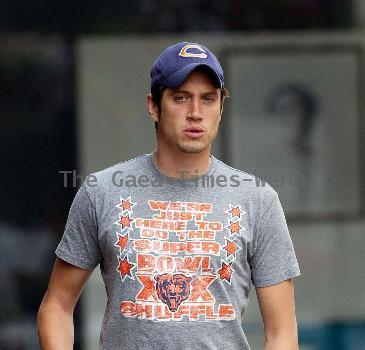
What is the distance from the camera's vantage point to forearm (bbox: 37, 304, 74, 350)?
3510 mm

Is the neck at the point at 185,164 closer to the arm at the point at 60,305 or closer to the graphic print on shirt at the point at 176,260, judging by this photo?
the graphic print on shirt at the point at 176,260

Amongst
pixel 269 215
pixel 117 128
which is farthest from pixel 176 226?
pixel 117 128

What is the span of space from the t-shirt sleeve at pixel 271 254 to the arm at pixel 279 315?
0.03 meters

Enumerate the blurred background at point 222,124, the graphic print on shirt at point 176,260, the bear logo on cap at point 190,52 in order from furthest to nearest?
the blurred background at point 222,124, the bear logo on cap at point 190,52, the graphic print on shirt at point 176,260

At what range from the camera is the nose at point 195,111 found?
3371mm

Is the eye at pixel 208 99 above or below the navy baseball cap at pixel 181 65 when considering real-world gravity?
below

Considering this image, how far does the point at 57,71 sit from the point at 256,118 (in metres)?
1.24

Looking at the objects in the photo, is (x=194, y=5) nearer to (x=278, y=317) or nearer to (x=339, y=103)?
(x=339, y=103)

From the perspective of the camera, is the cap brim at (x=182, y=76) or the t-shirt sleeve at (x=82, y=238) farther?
the t-shirt sleeve at (x=82, y=238)

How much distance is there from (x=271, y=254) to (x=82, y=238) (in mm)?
622

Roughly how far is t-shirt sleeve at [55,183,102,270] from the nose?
44 centimetres

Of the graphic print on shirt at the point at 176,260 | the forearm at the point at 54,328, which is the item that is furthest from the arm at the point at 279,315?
the forearm at the point at 54,328

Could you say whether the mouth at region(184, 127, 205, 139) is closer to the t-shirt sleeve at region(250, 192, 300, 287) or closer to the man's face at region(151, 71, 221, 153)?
the man's face at region(151, 71, 221, 153)

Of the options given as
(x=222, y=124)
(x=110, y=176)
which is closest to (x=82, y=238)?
(x=110, y=176)
